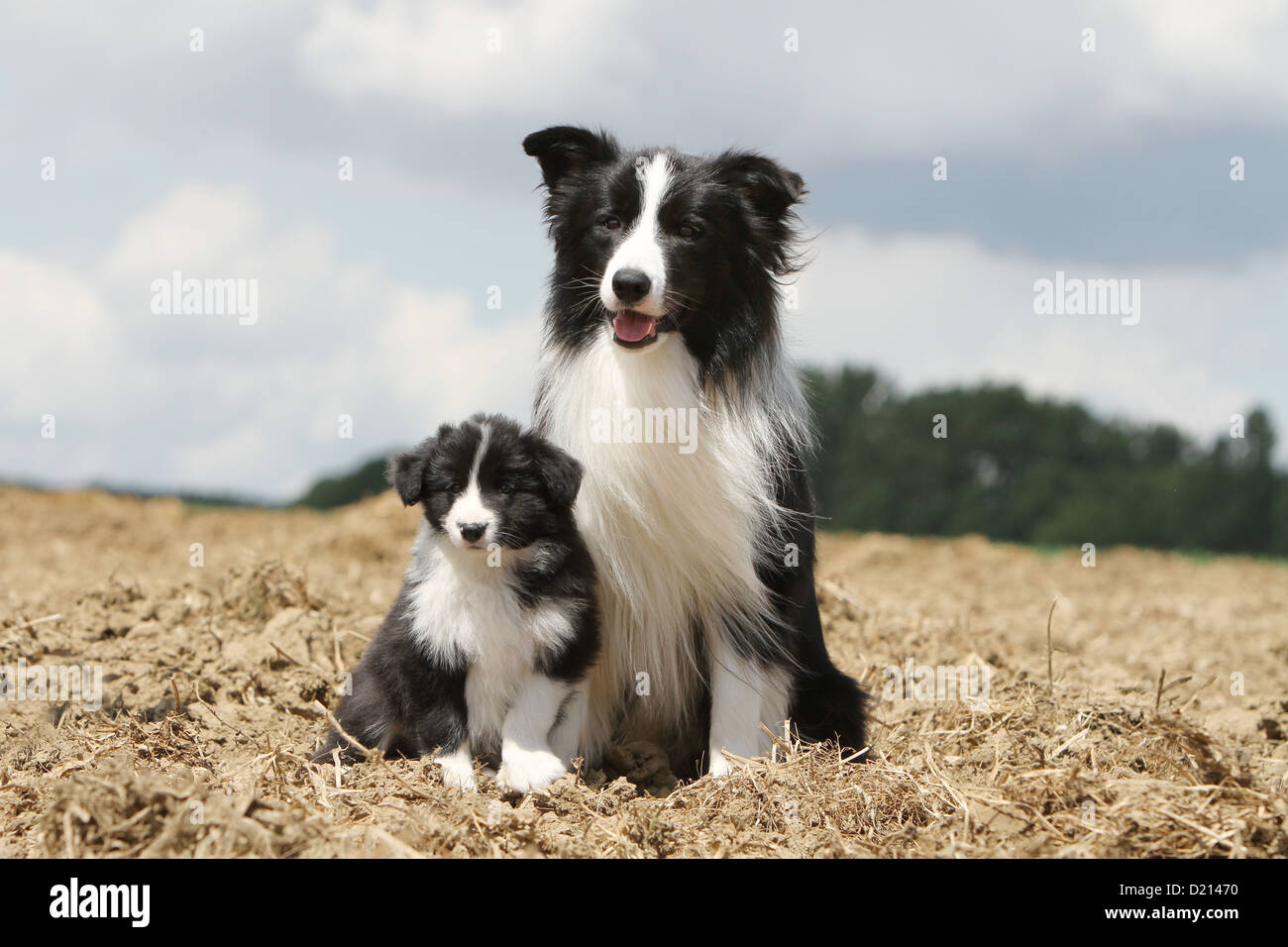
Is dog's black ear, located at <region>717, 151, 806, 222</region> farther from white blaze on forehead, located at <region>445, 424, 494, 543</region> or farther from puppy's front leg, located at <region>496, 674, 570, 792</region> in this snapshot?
puppy's front leg, located at <region>496, 674, 570, 792</region>

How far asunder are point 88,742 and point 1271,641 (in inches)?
366

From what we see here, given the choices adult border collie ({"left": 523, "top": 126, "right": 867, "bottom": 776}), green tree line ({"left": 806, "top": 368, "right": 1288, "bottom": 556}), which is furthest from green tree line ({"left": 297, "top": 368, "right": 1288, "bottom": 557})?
adult border collie ({"left": 523, "top": 126, "right": 867, "bottom": 776})

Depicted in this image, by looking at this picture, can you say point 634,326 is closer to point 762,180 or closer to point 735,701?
point 762,180

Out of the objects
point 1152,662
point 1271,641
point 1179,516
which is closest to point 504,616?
point 1152,662

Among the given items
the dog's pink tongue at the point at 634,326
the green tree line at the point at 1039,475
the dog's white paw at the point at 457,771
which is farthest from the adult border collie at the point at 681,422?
the green tree line at the point at 1039,475

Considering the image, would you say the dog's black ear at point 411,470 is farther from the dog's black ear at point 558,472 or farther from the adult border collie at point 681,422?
the adult border collie at point 681,422

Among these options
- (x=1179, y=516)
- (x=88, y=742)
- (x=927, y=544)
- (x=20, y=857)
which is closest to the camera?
(x=20, y=857)

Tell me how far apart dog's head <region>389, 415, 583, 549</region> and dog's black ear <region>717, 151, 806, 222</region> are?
1418 mm

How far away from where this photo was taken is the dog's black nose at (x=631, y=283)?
14.7 feet

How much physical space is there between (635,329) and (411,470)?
105cm

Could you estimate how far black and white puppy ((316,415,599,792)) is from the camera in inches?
179

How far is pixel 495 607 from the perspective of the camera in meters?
4.56
